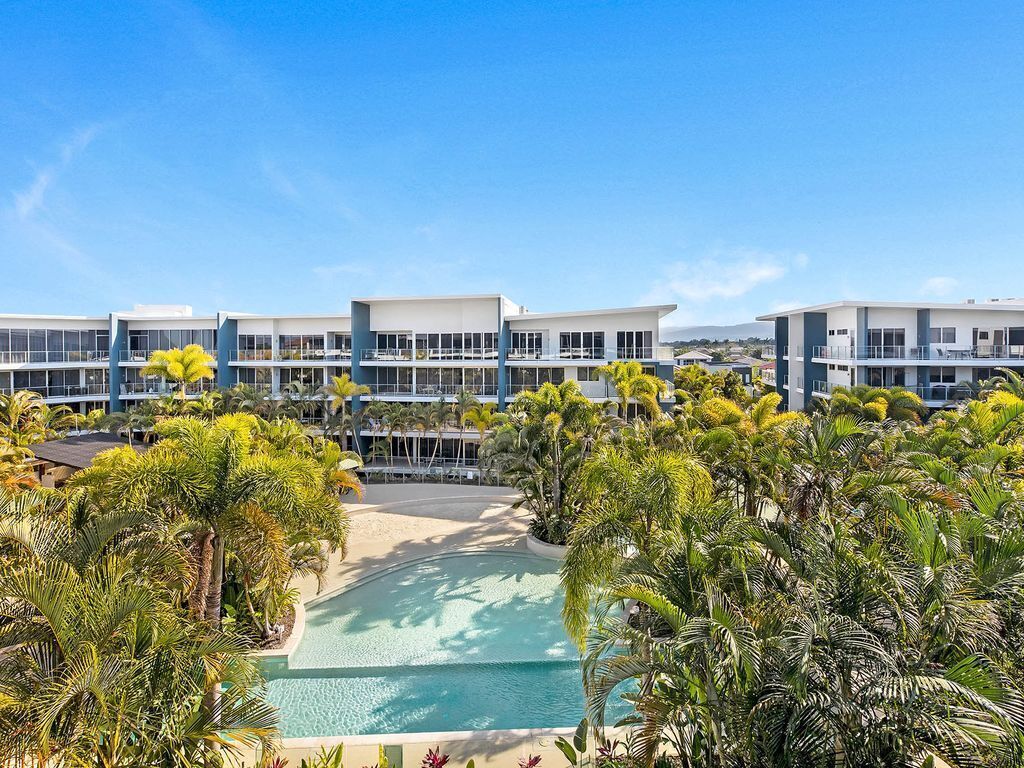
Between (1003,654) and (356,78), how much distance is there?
814 inches

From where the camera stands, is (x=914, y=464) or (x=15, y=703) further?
(x=914, y=464)

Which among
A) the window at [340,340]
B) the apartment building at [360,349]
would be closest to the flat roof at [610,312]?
the apartment building at [360,349]

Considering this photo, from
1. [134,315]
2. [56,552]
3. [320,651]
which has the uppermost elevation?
[134,315]

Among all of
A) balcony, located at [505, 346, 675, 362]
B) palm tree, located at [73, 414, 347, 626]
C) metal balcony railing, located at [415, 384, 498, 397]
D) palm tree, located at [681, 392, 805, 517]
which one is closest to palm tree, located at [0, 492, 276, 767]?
palm tree, located at [73, 414, 347, 626]

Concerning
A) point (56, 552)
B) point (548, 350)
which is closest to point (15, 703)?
point (56, 552)

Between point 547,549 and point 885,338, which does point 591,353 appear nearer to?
point 885,338

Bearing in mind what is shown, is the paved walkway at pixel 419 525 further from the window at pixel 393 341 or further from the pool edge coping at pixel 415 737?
the window at pixel 393 341

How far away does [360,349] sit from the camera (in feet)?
105

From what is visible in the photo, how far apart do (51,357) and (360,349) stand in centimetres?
1872

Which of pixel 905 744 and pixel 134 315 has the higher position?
pixel 134 315

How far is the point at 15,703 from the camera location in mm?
4582

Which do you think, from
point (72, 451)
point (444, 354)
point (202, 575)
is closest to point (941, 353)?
point (444, 354)

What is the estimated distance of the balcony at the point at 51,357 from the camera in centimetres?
3155

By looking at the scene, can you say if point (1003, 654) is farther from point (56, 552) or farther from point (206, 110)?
point (206, 110)
